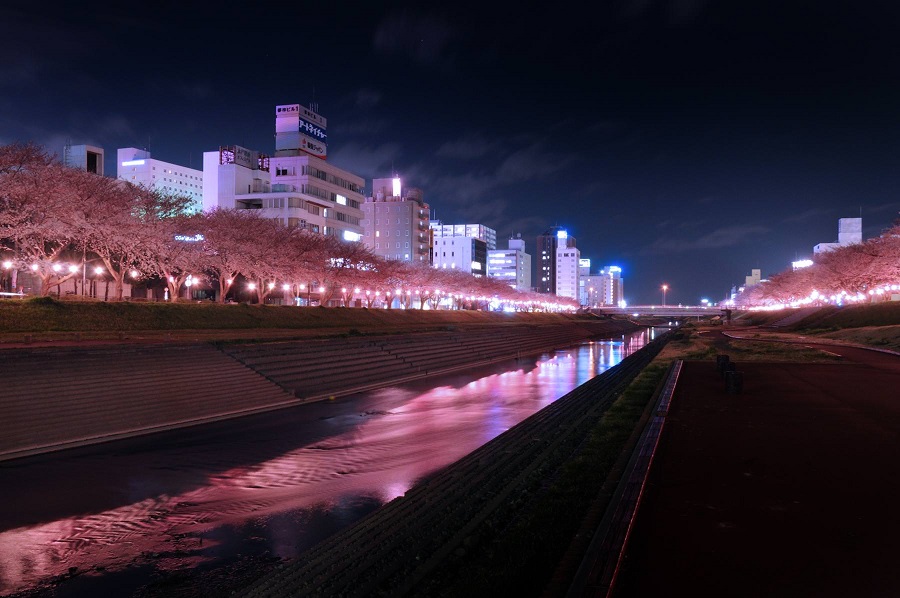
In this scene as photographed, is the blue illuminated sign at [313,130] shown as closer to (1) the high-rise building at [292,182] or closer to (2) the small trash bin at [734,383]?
(1) the high-rise building at [292,182]

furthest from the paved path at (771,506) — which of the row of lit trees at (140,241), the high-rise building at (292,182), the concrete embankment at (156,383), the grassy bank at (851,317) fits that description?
the high-rise building at (292,182)

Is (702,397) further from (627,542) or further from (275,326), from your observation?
(275,326)

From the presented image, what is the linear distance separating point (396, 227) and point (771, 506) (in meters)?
130

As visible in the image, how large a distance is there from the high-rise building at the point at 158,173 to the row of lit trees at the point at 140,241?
85.8m

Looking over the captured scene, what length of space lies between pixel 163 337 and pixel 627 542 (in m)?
26.7

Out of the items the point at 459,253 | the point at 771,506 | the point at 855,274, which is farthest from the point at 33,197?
the point at 459,253

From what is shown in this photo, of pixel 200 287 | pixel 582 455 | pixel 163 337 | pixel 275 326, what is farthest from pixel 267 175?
pixel 582 455

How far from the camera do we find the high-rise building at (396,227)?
135 metres

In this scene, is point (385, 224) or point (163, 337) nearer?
point (163, 337)

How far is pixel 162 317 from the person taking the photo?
32.6m

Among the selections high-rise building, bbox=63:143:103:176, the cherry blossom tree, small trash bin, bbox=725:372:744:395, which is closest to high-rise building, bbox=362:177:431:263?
high-rise building, bbox=63:143:103:176

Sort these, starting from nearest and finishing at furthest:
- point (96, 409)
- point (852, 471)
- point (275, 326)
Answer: point (852, 471) < point (96, 409) < point (275, 326)

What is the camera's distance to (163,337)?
91.8ft

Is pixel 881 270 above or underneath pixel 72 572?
above
